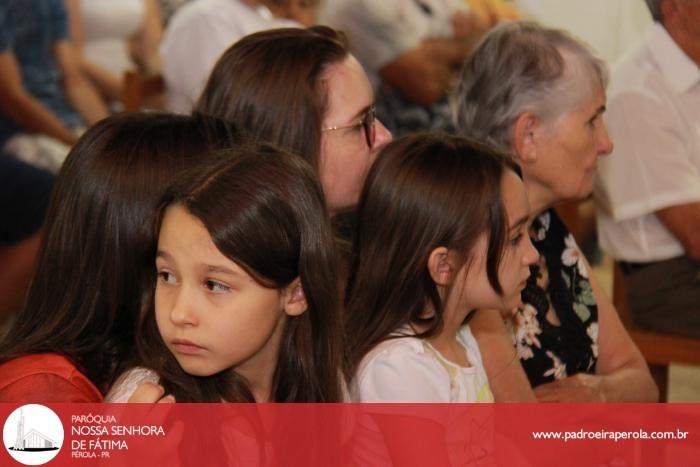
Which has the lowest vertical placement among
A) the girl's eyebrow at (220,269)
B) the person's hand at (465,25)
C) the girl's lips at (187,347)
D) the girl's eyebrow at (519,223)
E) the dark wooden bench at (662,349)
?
the dark wooden bench at (662,349)

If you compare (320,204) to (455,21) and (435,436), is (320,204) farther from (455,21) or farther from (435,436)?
(455,21)

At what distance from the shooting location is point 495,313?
6.07 ft

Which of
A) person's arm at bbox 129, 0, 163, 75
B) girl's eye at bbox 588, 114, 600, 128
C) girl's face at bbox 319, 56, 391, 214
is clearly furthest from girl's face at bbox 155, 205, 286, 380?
person's arm at bbox 129, 0, 163, 75

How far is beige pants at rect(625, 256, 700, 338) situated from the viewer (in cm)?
235

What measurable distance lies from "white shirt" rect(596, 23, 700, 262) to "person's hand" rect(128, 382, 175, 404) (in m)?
1.25

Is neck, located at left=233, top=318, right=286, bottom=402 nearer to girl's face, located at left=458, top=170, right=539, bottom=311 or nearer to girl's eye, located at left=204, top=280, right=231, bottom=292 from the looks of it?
girl's eye, located at left=204, top=280, right=231, bottom=292

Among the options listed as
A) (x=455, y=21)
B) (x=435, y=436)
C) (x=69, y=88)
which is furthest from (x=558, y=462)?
(x=69, y=88)

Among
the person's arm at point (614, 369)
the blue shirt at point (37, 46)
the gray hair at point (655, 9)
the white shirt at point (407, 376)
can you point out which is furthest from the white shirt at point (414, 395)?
the blue shirt at point (37, 46)

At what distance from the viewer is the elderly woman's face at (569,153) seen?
202 cm

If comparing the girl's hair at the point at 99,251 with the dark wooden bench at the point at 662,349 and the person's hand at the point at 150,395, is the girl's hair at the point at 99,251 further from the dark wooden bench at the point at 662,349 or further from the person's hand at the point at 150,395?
the dark wooden bench at the point at 662,349

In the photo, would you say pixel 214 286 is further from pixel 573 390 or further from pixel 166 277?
pixel 573 390

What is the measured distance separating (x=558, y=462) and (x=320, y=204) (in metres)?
0.42

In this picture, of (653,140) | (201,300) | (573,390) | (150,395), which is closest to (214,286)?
(201,300)

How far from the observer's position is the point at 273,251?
4.49ft
